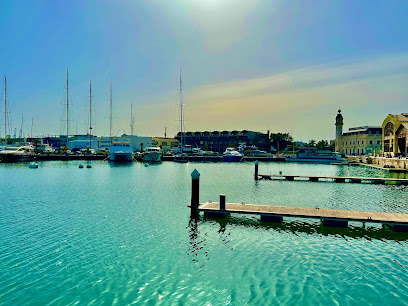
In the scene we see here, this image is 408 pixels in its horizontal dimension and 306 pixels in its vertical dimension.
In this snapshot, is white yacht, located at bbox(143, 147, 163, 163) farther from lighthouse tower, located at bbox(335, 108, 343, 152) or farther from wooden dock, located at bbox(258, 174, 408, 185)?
lighthouse tower, located at bbox(335, 108, 343, 152)

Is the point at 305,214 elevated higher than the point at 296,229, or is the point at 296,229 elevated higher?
the point at 305,214

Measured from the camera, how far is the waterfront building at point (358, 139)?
137887 mm

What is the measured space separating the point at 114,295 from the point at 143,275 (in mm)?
1826

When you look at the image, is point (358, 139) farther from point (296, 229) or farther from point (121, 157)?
point (296, 229)

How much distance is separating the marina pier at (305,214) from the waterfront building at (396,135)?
257 ft

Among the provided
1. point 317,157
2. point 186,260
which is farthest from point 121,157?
point 186,260

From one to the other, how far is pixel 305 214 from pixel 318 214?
0.90 meters

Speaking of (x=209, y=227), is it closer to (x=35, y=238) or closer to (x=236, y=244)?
(x=236, y=244)

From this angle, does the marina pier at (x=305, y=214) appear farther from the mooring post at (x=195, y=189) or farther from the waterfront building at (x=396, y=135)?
the waterfront building at (x=396, y=135)

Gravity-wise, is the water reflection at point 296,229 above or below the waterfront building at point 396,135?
below

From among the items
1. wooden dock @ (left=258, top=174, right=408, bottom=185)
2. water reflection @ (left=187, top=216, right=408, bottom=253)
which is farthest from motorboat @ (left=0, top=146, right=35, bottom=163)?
water reflection @ (left=187, top=216, right=408, bottom=253)

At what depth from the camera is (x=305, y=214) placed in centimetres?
2155

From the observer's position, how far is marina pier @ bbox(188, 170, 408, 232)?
20.1 meters

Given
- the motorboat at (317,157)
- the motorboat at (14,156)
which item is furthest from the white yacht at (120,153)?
the motorboat at (317,157)
